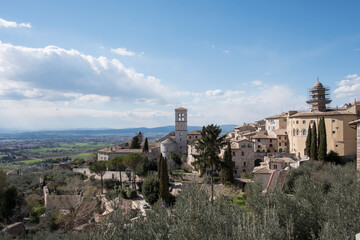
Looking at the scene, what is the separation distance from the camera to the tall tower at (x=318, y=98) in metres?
49.0

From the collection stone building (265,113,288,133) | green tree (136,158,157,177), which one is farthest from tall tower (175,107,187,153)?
stone building (265,113,288,133)

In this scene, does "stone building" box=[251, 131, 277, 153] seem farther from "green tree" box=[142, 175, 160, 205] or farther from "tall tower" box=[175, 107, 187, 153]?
"green tree" box=[142, 175, 160, 205]

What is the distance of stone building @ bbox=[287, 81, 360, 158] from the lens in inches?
1417

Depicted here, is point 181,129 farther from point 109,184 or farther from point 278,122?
point 109,184

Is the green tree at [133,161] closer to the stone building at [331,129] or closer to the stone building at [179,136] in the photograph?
the stone building at [179,136]

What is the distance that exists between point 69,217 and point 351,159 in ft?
134

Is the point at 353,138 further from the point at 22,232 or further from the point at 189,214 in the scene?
the point at 22,232

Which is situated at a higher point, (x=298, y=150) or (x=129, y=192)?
(x=298, y=150)

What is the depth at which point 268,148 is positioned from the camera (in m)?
44.6

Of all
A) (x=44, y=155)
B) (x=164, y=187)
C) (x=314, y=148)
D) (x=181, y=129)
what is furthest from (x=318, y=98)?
(x=44, y=155)

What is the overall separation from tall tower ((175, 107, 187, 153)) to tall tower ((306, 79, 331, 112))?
30.9 m

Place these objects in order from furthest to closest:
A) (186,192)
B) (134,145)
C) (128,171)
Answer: (134,145)
(128,171)
(186,192)

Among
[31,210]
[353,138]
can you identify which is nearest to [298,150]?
[353,138]

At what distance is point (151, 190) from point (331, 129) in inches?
1268
